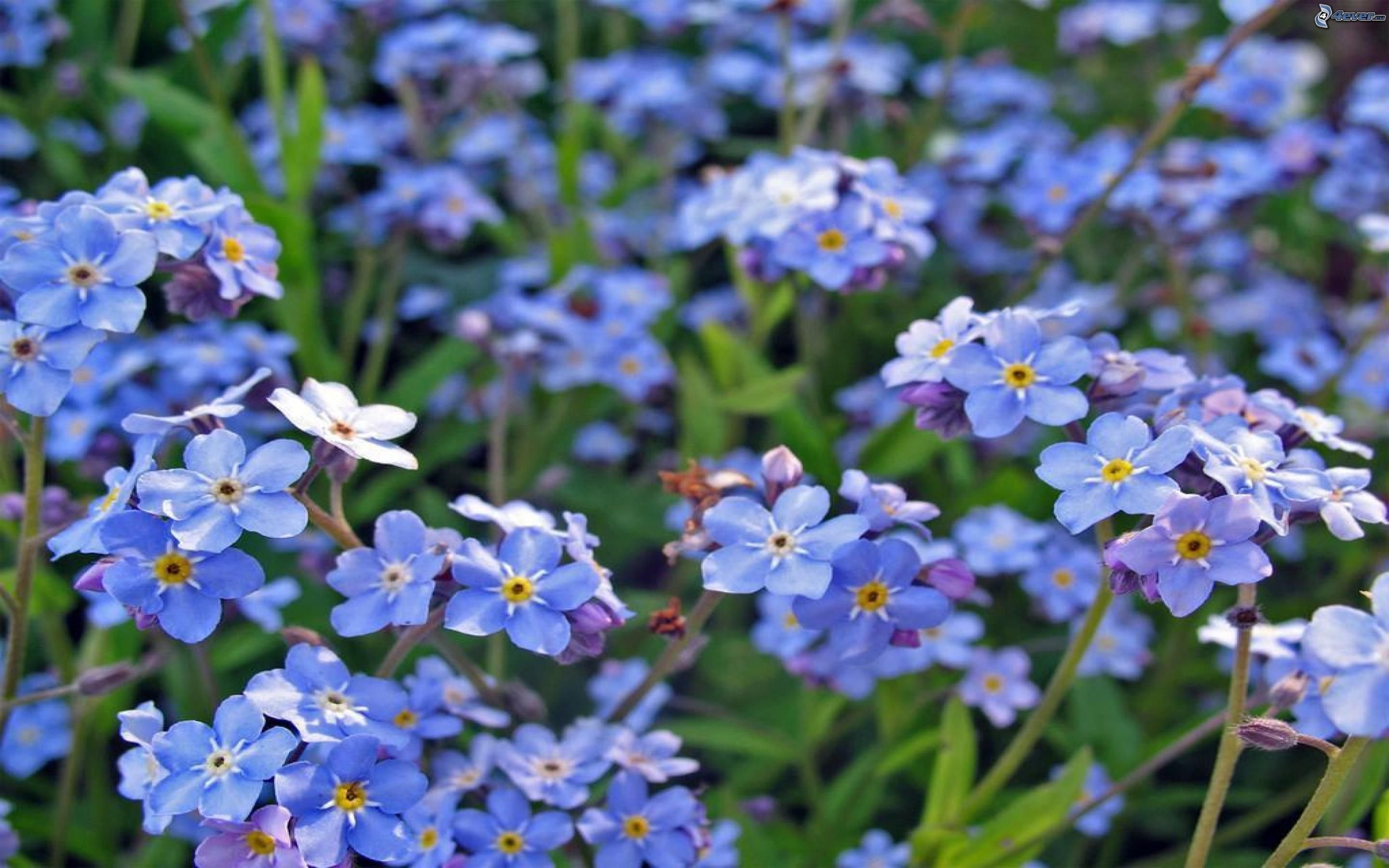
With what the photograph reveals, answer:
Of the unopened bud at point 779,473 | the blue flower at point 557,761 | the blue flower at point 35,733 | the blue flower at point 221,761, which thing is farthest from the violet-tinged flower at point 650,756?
the blue flower at point 35,733

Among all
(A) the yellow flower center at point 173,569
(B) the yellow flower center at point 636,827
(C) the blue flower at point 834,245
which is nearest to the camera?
(A) the yellow flower center at point 173,569

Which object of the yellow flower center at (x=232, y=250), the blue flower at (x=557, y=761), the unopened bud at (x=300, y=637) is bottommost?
the blue flower at (x=557, y=761)

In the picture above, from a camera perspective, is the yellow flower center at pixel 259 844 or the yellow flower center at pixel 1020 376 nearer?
the yellow flower center at pixel 259 844

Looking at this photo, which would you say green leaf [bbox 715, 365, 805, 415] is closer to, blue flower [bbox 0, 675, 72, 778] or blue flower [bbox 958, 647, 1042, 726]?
blue flower [bbox 958, 647, 1042, 726]

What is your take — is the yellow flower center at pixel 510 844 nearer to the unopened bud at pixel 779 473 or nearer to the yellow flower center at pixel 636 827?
the yellow flower center at pixel 636 827

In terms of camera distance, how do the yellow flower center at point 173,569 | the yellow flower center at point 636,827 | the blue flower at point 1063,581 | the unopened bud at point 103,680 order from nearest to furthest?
the yellow flower center at point 173,569 → the yellow flower center at point 636,827 → the unopened bud at point 103,680 → the blue flower at point 1063,581

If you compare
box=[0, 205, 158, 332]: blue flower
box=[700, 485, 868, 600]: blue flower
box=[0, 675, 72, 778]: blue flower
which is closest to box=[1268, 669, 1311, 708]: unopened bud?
box=[700, 485, 868, 600]: blue flower

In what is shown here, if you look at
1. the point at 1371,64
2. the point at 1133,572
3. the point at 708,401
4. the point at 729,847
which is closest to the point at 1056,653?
the point at 708,401
